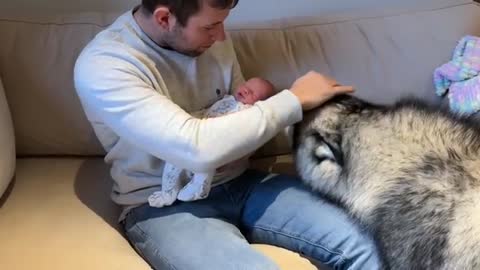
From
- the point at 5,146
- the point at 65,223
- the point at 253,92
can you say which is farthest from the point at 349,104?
the point at 5,146

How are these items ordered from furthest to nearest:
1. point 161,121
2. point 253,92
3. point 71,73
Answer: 1. point 71,73
2. point 253,92
3. point 161,121

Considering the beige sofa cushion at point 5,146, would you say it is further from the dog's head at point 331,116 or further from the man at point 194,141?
the dog's head at point 331,116

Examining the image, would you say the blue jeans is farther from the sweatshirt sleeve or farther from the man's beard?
the man's beard

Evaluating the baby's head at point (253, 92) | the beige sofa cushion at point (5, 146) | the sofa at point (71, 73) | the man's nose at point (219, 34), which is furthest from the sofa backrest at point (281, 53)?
the man's nose at point (219, 34)

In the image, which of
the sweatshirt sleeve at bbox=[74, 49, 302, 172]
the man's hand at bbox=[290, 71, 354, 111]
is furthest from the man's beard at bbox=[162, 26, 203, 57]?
the man's hand at bbox=[290, 71, 354, 111]

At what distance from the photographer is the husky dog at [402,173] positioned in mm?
1338

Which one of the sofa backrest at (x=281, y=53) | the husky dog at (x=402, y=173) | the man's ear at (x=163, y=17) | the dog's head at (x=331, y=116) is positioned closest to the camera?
the husky dog at (x=402, y=173)

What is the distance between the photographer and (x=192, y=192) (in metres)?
1.51

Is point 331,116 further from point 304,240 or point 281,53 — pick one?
point 281,53

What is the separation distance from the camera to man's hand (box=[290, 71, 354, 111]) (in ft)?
5.02

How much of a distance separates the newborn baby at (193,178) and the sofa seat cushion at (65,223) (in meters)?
0.14

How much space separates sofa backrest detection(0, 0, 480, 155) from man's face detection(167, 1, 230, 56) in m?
0.35

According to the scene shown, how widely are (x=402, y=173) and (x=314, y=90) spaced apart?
0.26m

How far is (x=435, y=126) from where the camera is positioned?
4.96ft
